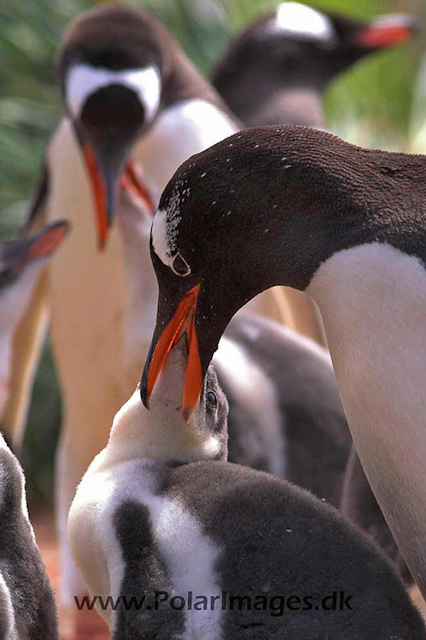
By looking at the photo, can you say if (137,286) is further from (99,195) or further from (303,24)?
(303,24)

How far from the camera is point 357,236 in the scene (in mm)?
1763

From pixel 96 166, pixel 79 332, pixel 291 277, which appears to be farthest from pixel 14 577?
pixel 79 332

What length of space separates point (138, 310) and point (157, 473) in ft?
3.87

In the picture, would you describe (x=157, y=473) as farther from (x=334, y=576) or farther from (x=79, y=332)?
(x=79, y=332)

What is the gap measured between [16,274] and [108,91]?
0.55 m

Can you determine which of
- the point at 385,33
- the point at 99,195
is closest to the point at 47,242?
the point at 99,195

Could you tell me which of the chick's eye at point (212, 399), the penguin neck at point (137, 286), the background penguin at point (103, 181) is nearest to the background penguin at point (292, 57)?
the background penguin at point (103, 181)

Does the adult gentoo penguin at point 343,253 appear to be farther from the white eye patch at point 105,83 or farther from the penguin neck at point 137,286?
the white eye patch at point 105,83

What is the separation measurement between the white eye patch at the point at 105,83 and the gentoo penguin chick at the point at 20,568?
1.74 m

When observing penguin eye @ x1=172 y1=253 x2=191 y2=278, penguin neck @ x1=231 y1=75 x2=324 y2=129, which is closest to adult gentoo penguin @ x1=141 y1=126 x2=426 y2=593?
penguin eye @ x1=172 y1=253 x2=191 y2=278

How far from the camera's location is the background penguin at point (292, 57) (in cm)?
475

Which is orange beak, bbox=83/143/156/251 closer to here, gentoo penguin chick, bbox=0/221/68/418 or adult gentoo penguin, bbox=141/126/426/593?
gentoo penguin chick, bbox=0/221/68/418

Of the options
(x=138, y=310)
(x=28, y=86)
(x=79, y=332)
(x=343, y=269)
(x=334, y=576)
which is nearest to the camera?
(x=334, y=576)

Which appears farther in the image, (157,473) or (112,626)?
(157,473)
